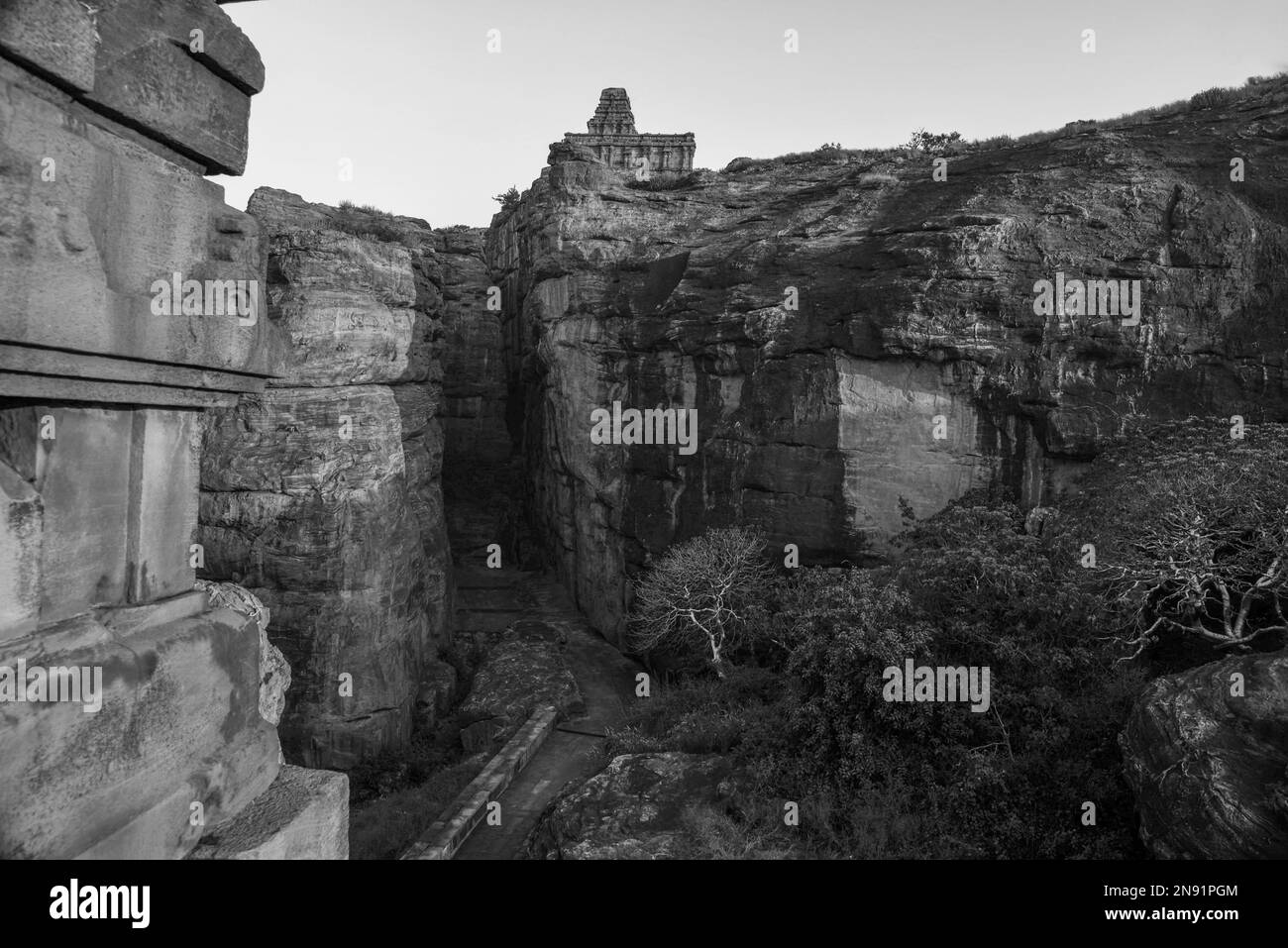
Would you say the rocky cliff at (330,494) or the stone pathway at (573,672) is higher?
the rocky cliff at (330,494)

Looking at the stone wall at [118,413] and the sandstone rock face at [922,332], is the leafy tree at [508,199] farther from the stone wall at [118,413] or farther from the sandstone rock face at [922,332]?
the stone wall at [118,413]

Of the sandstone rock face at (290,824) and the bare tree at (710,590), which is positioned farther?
the bare tree at (710,590)

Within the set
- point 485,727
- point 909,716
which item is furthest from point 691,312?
point 909,716

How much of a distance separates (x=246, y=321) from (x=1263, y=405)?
67.4 ft

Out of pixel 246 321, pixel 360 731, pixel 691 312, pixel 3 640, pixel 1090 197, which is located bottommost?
pixel 360 731

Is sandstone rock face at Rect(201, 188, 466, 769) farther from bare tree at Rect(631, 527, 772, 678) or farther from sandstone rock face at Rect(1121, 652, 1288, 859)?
sandstone rock face at Rect(1121, 652, 1288, 859)

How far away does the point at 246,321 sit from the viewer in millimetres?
2447

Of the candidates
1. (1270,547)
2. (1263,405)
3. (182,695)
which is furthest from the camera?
(1263,405)

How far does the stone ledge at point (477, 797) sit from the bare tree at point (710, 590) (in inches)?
146

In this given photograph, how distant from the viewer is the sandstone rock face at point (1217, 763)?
6.05 meters

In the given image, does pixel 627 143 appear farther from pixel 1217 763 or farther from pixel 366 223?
pixel 1217 763


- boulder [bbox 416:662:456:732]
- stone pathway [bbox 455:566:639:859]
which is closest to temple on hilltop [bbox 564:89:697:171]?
stone pathway [bbox 455:566:639:859]

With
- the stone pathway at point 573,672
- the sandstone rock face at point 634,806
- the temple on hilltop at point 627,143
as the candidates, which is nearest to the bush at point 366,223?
the temple on hilltop at point 627,143

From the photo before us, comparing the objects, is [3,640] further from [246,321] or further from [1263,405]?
[1263,405]
